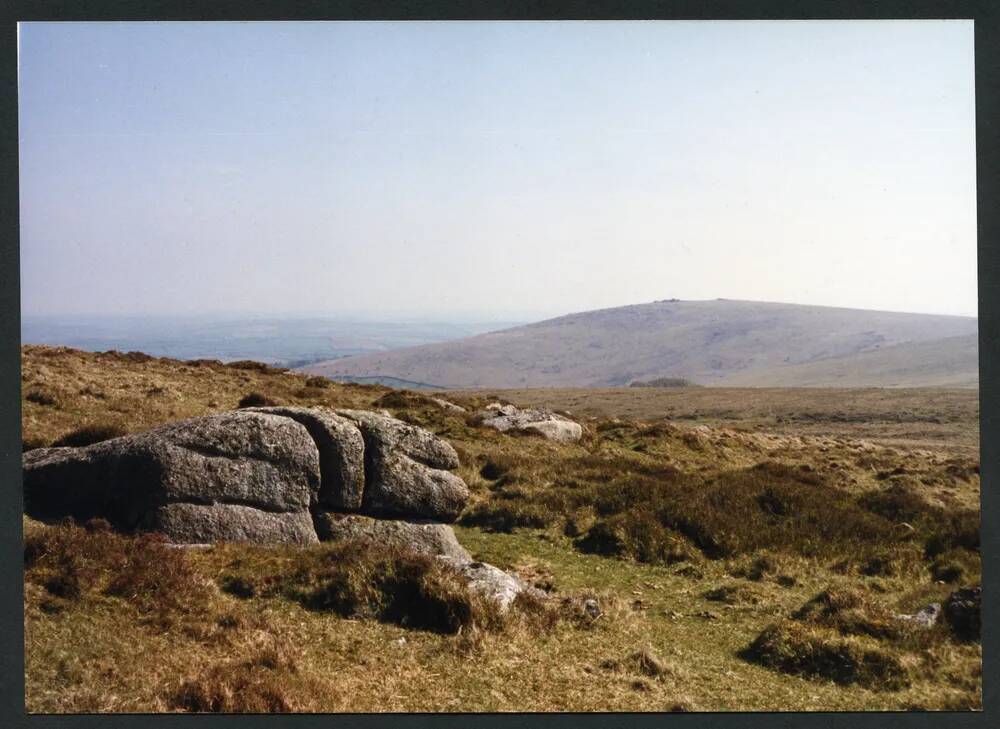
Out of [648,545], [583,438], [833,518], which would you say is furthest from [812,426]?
[648,545]

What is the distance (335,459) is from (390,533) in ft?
5.70

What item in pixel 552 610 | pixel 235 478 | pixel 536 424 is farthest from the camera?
pixel 536 424

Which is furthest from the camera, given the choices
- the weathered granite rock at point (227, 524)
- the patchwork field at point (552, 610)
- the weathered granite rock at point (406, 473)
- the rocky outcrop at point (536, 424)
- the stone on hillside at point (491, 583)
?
the rocky outcrop at point (536, 424)

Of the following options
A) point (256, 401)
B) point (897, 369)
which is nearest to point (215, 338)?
point (256, 401)

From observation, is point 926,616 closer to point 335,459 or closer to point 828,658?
point 828,658

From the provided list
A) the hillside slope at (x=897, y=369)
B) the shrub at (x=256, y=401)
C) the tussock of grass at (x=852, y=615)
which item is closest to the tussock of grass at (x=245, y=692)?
the tussock of grass at (x=852, y=615)

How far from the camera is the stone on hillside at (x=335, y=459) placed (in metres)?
13.7

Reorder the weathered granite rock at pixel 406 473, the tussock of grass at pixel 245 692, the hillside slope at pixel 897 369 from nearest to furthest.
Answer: the tussock of grass at pixel 245 692 → the weathered granite rock at pixel 406 473 → the hillside slope at pixel 897 369

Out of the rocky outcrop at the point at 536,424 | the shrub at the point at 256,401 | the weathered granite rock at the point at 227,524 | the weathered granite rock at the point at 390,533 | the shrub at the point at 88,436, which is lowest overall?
the rocky outcrop at the point at 536,424

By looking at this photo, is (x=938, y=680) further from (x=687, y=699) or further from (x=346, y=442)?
(x=346, y=442)

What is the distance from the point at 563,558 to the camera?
49.5 ft

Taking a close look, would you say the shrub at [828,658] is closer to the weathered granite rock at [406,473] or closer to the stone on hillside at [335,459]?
the weathered granite rock at [406,473]

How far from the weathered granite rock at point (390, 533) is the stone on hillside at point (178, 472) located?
569 millimetres

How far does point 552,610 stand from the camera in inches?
434
